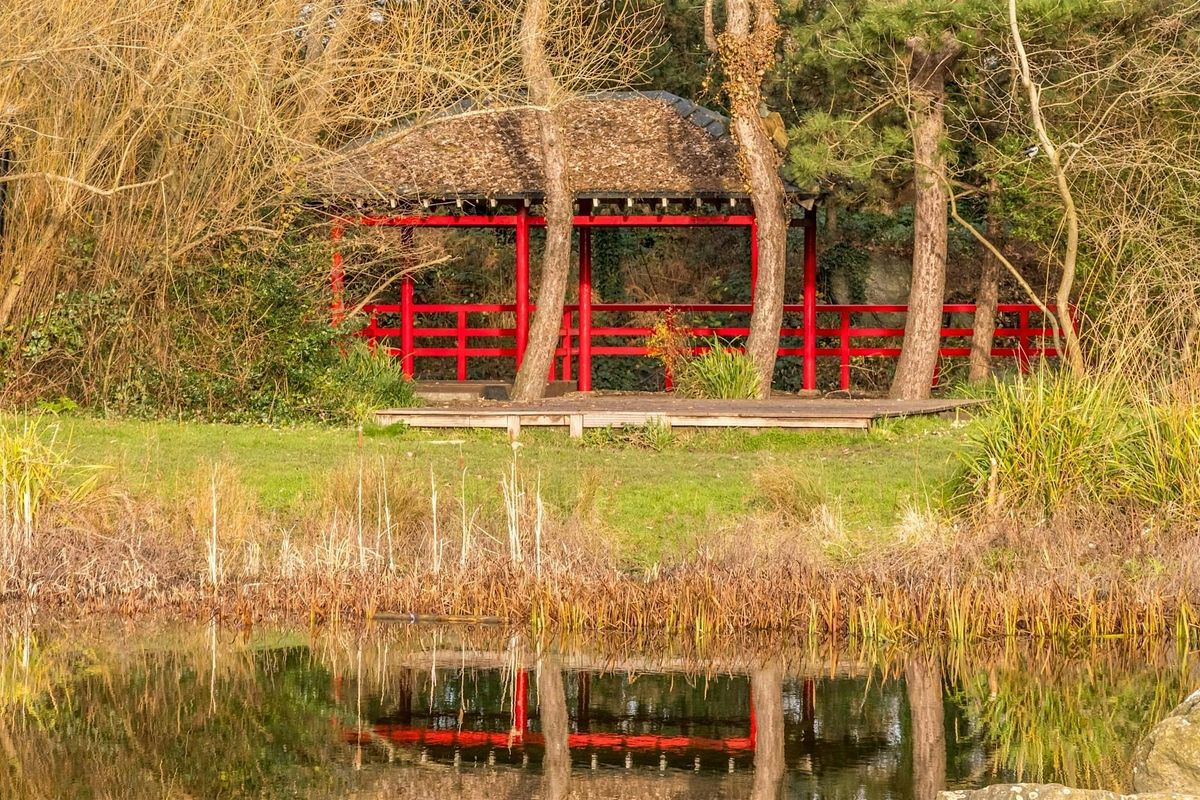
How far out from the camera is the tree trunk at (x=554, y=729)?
855 cm

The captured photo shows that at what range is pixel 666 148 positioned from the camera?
78.5ft

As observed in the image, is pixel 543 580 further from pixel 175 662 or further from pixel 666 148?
pixel 666 148

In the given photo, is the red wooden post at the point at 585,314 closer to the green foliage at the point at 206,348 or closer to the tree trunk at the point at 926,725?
the green foliage at the point at 206,348

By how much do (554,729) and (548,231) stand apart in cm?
1366

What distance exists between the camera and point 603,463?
16672mm

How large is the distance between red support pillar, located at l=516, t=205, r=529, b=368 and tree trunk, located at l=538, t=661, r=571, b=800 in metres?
13.1

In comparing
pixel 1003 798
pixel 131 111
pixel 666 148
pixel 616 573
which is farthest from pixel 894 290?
pixel 1003 798

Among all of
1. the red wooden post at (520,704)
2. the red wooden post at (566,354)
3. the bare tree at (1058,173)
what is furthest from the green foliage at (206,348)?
the red wooden post at (520,704)

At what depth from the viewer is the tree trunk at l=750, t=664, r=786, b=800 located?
8430 mm

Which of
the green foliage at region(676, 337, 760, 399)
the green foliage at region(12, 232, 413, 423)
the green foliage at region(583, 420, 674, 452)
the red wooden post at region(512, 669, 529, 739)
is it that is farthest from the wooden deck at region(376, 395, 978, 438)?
the red wooden post at region(512, 669, 529, 739)

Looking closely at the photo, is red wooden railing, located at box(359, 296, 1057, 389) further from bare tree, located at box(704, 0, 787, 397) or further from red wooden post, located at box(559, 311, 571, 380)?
bare tree, located at box(704, 0, 787, 397)

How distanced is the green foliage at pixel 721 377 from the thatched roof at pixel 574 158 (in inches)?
81.6

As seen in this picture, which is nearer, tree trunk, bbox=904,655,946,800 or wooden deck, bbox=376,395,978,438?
tree trunk, bbox=904,655,946,800

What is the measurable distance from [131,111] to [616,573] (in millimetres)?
10685
